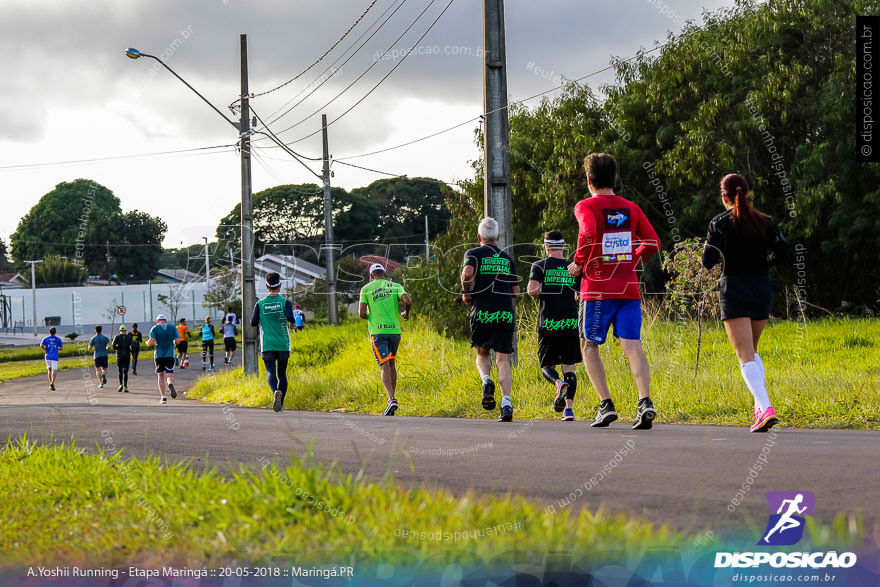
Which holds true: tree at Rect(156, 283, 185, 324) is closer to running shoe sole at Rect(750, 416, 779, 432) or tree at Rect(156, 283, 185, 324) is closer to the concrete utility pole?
the concrete utility pole

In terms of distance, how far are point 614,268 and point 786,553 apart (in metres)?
4.18

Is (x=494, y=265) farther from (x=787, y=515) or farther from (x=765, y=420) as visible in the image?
(x=787, y=515)

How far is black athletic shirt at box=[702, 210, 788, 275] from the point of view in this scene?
23.1 feet

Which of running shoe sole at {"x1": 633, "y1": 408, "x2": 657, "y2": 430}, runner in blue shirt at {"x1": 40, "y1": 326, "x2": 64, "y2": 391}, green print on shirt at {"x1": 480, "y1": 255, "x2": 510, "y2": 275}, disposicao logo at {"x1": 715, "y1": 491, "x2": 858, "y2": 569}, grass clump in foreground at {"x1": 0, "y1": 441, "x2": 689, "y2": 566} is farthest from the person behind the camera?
runner in blue shirt at {"x1": 40, "y1": 326, "x2": 64, "y2": 391}

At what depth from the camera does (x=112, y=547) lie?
3.86 metres

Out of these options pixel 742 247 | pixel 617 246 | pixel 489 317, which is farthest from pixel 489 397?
pixel 742 247

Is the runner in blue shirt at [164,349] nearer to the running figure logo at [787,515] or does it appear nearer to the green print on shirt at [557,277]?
the green print on shirt at [557,277]

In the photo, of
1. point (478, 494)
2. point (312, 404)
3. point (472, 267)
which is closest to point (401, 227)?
point (312, 404)

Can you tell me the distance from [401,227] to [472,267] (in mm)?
69317

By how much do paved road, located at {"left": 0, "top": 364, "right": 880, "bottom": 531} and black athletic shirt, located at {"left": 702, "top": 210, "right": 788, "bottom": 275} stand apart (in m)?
1.26

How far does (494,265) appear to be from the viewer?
9.45m

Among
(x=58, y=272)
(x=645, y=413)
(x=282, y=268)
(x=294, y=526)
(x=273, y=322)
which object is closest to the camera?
(x=294, y=526)

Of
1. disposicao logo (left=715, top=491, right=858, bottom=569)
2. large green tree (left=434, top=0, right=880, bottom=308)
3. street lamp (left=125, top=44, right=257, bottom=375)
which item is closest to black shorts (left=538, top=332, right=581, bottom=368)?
disposicao logo (left=715, top=491, right=858, bottom=569)

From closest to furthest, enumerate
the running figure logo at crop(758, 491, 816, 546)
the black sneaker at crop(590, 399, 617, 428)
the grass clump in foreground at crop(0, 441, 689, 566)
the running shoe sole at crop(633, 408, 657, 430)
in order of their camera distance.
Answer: the grass clump in foreground at crop(0, 441, 689, 566) → the running figure logo at crop(758, 491, 816, 546) → the running shoe sole at crop(633, 408, 657, 430) → the black sneaker at crop(590, 399, 617, 428)
